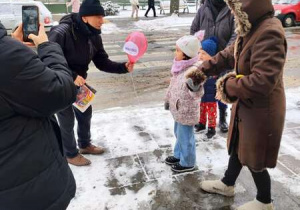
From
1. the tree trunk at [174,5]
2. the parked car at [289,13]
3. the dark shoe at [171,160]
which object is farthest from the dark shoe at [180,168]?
the tree trunk at [174,5]

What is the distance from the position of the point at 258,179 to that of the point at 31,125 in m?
1.95

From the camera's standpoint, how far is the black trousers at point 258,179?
9.14 ft

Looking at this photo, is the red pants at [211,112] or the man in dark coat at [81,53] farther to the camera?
the red pants at [211,112]

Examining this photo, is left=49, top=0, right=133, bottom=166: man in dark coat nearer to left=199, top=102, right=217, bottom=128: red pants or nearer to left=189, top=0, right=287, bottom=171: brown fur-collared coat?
left=199, top=102, right=217, bottom=128: red pants

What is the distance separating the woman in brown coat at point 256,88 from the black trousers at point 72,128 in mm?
1645

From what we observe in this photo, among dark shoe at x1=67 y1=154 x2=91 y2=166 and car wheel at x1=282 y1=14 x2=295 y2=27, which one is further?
car wheel at x1=282 y1=14 x2=295 y2=27

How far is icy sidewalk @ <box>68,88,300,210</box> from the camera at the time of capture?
3.14 meters

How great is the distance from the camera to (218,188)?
320cm

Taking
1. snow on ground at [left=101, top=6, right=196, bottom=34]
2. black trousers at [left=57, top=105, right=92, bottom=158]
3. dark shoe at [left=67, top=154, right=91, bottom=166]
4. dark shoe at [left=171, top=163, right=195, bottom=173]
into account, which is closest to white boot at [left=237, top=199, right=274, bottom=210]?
dark shoe at [left=171, top=163, right=195, bottom=173]

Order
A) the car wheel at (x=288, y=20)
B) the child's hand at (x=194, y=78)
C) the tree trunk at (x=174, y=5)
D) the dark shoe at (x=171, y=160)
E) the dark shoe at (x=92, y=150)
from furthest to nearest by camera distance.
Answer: the tree trunk at (x=174, y=5)
the car wheel at (x=288, y=20)
the dark shoe at (x=92, y=150)
the dark shoe at (x=171, y=160)
the child's hand at (x=194, y=78)

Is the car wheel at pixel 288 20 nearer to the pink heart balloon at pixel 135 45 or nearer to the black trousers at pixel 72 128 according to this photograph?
the pink heart balloon at pixel 135 45

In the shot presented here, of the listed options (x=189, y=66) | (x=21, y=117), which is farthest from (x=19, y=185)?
(x=189, y=66)

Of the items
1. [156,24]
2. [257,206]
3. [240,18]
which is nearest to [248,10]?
[240,18]

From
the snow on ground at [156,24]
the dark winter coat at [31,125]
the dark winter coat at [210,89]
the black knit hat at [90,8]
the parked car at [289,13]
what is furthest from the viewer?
the snow on ground at [156,24]
